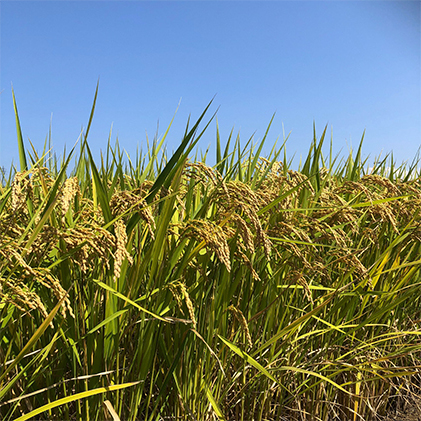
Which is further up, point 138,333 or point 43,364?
point 138,333

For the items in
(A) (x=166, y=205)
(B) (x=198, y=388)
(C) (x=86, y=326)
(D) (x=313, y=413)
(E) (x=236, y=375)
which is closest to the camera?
(A) (x=166, y=205)

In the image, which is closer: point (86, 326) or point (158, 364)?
point (86, 326)

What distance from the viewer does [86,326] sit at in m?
1.42

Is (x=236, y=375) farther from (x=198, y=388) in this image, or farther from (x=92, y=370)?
(x=92, y=370)

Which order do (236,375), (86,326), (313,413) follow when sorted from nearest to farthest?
(86,326), (236,375), (313,413)

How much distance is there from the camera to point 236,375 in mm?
1741

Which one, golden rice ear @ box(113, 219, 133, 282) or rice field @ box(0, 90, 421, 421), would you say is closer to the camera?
golden rice ear @ box(113, 219, 133, 282)

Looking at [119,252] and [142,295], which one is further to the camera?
[142,295]

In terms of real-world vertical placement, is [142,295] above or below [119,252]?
below

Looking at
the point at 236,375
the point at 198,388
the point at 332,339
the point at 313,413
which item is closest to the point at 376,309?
the point at 332,339

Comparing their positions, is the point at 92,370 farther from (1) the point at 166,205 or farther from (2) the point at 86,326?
(1) the point at 166,205

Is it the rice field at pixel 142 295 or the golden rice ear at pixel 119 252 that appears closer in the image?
the golden rice ear at pixel 119 252

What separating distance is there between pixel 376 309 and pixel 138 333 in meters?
1.47

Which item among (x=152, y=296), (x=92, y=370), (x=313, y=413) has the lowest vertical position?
(x=313, y=413)
